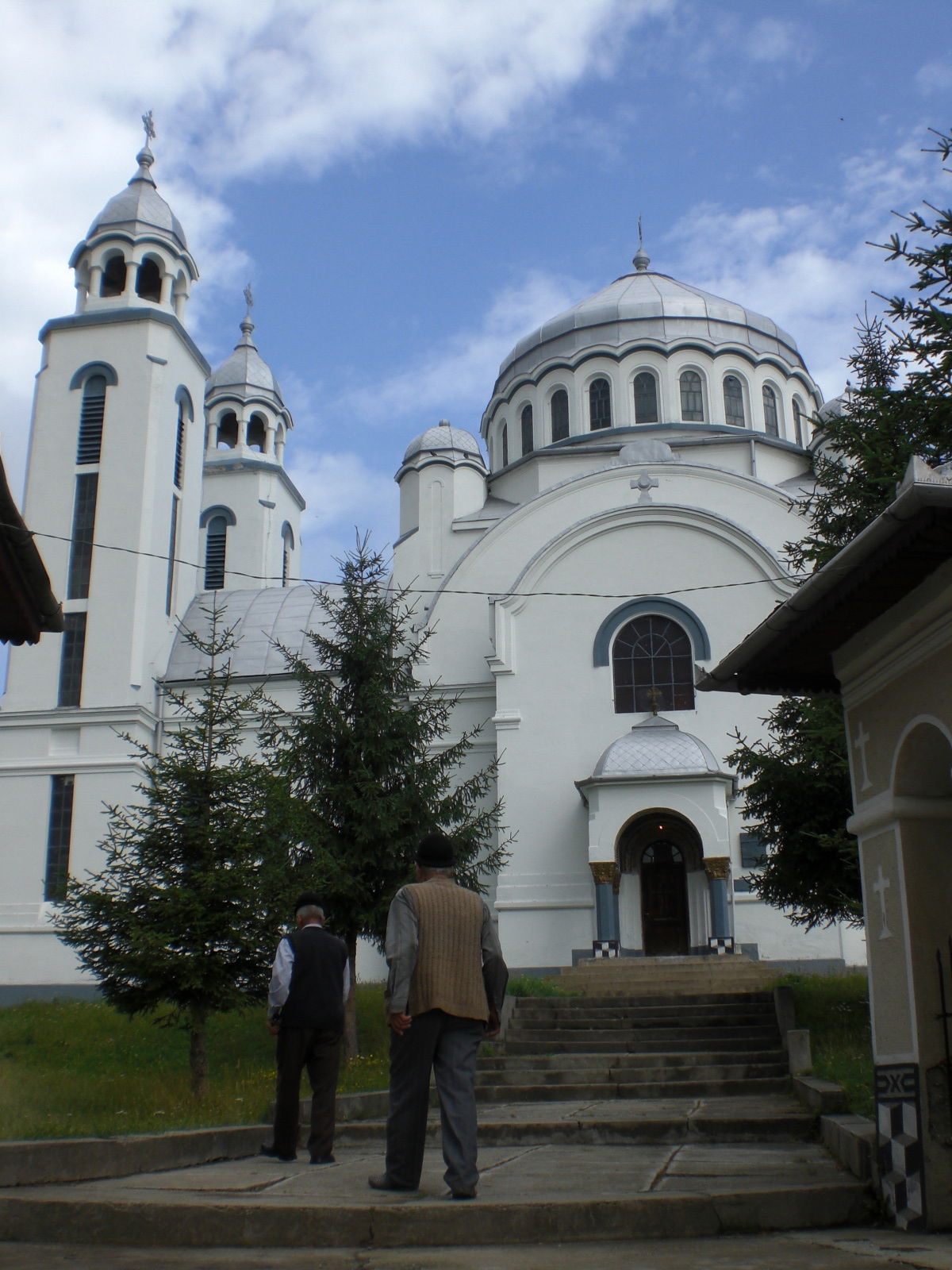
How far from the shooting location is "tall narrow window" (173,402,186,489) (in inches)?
1053

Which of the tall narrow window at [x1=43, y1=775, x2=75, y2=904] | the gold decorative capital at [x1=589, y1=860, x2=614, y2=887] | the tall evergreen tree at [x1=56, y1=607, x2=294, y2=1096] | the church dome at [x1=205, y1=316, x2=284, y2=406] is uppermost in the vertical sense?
the church dome at [x1=205, y1=316, x2=284, y2=406]

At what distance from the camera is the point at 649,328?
30516 millimetres

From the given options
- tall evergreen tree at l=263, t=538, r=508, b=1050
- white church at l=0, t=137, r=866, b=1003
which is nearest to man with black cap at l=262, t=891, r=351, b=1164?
tall evergreen tree at l=263, t=538, r=508, b=1050

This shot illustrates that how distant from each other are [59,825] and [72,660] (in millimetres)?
3307

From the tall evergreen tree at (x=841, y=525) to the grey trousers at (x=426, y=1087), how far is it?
5460 millimetres

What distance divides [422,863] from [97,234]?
25041mm

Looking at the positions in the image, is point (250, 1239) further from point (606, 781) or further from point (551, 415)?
point (551, 415)

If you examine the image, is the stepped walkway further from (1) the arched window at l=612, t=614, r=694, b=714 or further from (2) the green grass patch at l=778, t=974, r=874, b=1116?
(1) the arched window at l=612, t=614, r=694, b=714

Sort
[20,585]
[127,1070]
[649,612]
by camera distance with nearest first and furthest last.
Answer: [20,585], [127,1070], [649,612]

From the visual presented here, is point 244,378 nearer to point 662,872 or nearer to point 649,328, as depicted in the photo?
point 649,328

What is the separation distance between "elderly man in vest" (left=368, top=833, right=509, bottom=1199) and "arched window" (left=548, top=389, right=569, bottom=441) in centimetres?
2491

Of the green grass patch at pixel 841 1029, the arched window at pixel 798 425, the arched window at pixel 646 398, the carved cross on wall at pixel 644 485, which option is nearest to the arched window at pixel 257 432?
the arched window at pixel 646 398

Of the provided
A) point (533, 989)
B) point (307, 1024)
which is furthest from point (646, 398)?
point (307, 1024)

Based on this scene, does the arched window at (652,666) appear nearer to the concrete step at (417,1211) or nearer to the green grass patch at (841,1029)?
the green grass patch at (841,1029)
